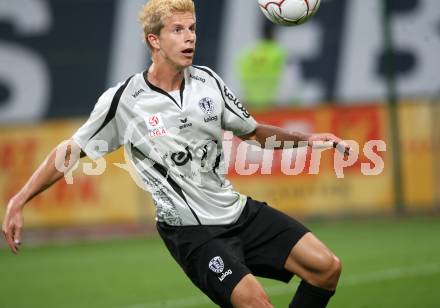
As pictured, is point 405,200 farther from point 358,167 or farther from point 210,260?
point 210,260

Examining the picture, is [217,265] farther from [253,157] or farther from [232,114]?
[253,157]

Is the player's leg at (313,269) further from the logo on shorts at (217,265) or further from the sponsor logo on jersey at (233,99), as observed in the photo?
the sponsor logo on jersey at (233,99)

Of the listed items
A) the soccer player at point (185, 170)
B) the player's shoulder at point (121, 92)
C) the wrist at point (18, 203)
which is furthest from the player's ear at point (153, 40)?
the wrist at point (18, 203)

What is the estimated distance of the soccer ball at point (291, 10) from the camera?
6.05 metres

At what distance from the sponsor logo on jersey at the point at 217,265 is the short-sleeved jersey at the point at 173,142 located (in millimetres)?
270

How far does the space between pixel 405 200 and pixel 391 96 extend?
1.55m

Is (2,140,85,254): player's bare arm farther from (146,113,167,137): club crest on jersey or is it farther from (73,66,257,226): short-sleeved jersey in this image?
(146,113,167,137): club crest on jersey

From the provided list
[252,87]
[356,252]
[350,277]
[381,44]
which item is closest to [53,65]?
[252,87]

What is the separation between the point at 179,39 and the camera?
5.64 meters

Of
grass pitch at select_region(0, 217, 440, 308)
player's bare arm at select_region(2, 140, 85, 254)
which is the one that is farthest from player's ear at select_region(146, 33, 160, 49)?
grass pitch at select_region(0, 217, 440, 308)

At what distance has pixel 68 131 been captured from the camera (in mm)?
13961

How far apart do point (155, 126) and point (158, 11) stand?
0.67 m

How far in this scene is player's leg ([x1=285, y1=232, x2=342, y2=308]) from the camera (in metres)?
5.53

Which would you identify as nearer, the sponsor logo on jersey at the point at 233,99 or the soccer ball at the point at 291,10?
the sponsor logo on jersey at the point at 233,99
